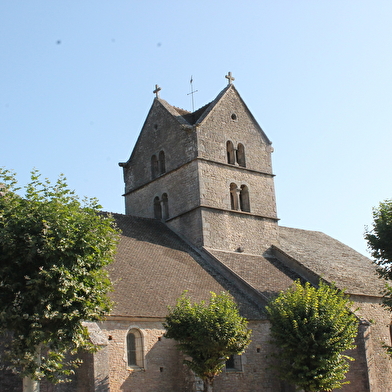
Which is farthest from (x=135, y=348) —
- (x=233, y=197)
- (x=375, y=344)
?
(x=375, y=344)

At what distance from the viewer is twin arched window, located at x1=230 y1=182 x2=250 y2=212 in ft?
115

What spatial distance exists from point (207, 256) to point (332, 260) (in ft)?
29.4

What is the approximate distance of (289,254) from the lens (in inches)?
1364

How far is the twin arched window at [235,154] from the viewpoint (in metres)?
36.0

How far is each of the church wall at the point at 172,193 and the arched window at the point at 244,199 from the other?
3514 mm

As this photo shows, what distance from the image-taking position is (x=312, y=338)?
2459cm

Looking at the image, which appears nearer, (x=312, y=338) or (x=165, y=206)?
(x=312, y=338)

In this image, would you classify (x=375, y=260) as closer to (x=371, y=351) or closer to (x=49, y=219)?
(x=371, y=351)

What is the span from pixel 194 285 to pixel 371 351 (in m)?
9.27

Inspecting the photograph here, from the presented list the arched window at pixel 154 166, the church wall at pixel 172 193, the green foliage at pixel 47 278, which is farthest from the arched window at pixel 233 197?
the green foliage at pixel 47 278

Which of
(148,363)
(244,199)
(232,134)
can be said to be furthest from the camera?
(232,134)

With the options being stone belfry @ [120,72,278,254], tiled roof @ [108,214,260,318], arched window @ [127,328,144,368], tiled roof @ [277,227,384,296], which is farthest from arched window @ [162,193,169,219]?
arched window @ [127,328,144,368]

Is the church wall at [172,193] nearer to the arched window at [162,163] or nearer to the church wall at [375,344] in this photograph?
the arched window at [162,163]

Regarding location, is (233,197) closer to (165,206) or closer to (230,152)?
(230,152)
